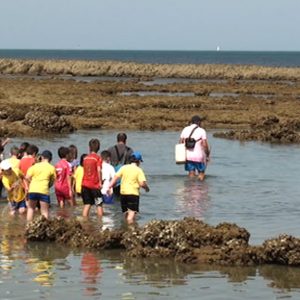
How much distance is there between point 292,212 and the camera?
55.0 feet

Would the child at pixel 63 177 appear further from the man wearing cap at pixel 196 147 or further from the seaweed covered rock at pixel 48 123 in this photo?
the seaweed covered rock at pixel 48 123

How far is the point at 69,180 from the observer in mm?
16047

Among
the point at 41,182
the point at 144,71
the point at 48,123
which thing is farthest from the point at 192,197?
the point at 144,71

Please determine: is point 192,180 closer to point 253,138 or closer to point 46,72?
point 253,138

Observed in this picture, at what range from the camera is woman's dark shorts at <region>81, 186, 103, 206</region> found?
15359mm

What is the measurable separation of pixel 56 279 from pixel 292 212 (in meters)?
6.77

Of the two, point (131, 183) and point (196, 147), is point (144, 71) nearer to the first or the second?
point (196, 147)

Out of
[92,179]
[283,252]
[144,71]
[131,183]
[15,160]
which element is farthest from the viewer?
[144,71]

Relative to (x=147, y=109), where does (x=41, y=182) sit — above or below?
below

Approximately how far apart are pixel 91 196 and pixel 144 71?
74.6 metres

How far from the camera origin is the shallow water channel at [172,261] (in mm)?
10703

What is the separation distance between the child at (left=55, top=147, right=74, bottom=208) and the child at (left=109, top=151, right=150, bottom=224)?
43.4 inches

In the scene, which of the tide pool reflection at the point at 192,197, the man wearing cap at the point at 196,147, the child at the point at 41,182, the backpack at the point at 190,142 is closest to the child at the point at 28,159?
the child at the point at 41,182

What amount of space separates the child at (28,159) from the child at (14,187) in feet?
0.41
